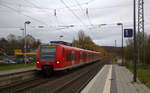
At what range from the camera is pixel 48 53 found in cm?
1424

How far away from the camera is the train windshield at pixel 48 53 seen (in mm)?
14052

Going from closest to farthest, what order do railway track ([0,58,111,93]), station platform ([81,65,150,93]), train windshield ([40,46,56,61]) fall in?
station platform ([81,65,150,93]) → railway track ([0,58,111,93]) → train windshield ([40,46,56,61])

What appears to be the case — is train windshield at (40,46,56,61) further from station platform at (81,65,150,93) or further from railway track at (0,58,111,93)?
station platform at (81,65,150,93)

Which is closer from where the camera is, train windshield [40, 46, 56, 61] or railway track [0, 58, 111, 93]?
railway track [0, 58, 111, 93]

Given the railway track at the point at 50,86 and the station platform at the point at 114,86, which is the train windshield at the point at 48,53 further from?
the station platform at the point at 114,86

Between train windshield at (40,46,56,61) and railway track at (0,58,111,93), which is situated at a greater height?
train windshield at (40,46,56,61)

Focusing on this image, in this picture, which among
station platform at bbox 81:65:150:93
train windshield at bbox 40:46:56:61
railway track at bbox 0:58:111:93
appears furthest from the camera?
train windshield at bbox 40:46:56:61

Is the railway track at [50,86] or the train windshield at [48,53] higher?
the train windshield at [48,53]

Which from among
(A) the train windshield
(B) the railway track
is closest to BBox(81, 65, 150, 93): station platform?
(B) the railway track

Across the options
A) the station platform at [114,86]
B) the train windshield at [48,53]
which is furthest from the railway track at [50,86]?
the train windshield at [48,53]

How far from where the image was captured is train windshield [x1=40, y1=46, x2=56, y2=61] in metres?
14.1

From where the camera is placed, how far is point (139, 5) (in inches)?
1087

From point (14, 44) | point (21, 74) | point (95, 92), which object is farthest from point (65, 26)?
point (14, 44)

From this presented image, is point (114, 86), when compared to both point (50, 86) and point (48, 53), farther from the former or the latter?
point (48, 53)
